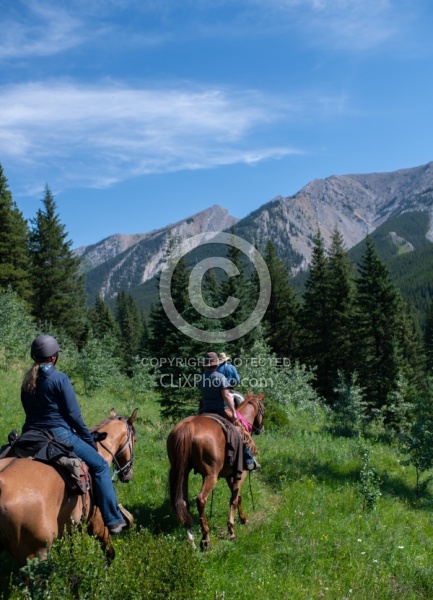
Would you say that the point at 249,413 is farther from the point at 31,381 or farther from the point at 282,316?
the point at 282,316

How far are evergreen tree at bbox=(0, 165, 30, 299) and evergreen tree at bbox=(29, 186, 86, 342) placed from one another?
258cm

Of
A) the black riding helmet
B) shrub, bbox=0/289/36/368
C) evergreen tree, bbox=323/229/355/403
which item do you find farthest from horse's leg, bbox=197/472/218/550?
evergreen tree, bbox=323/229/355/403

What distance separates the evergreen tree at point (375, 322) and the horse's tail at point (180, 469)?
33.6m

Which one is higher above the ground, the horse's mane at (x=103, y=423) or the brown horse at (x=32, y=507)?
the horse's mane at (x=103, y=423)

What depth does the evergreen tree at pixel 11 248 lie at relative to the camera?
40.3 m

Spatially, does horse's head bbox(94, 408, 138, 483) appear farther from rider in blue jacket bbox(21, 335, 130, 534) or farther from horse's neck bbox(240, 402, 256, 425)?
horse's neck bbox(240, 402, 256, 425)

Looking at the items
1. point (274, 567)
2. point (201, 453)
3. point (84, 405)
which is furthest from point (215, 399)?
point (84, 405)

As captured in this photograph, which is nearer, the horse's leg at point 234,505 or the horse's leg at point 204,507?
the horse's leg at point 204,507

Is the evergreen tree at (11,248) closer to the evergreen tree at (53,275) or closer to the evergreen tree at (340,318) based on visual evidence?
the evergreen tree at (53,275)

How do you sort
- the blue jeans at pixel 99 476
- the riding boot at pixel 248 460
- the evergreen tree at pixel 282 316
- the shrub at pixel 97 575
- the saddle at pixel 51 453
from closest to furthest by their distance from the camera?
the shrub at pixel 97 575 → the saddle at pixel 51 453 → the blue jeans at pixel 99 476 → the riding boot at pixel 248 460 → the evergreen tree at pixel 282 316

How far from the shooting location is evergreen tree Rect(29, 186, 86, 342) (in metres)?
45.8

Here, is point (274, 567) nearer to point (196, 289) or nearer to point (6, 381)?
point (6, 381)

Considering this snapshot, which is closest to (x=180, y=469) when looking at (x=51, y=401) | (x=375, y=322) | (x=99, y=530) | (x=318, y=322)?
(x=99, y=530)

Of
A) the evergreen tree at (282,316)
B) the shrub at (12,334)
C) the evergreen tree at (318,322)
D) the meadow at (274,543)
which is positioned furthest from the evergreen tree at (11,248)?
the meadow at (274,543)
